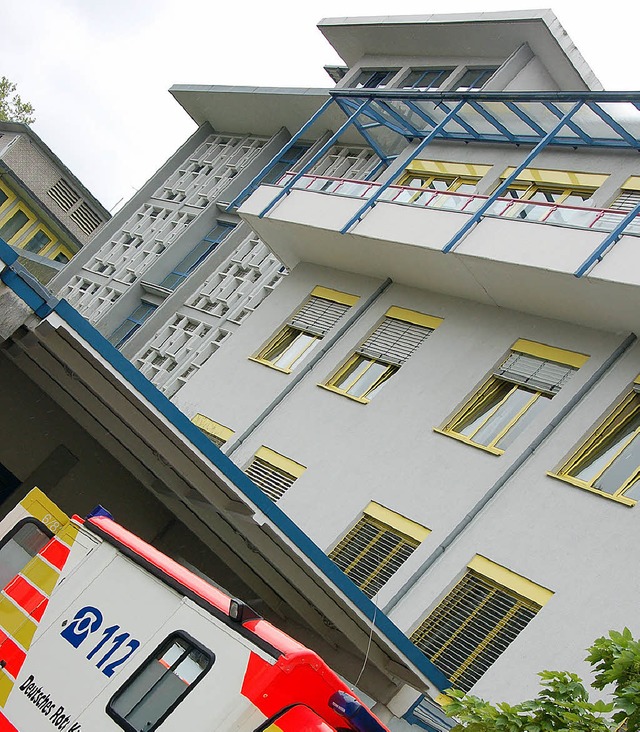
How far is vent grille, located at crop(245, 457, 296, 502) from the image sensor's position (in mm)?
18828

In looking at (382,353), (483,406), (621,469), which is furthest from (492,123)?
(621,469)

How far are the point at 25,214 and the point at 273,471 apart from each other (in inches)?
1420

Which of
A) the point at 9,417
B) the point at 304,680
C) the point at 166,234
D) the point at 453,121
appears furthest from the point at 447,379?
the point at 166,234

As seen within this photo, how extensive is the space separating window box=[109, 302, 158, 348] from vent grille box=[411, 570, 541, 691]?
18129 mm

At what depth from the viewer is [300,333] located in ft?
72.8

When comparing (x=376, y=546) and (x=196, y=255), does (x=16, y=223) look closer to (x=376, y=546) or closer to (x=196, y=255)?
(x=196, y=255)

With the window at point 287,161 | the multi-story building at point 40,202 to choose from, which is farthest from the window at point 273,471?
the multi-story building at point 40,202

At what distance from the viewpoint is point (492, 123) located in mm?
20797

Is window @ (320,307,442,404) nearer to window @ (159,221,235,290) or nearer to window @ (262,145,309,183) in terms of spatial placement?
window @ (262,145,309,183)

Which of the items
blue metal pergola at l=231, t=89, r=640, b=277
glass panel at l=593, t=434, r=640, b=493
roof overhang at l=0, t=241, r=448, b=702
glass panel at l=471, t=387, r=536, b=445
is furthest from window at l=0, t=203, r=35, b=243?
roof overhang at l=0, t=241, r=448, b=702

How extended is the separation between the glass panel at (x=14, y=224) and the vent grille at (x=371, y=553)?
37.7 metres

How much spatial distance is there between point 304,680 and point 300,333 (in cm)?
1564

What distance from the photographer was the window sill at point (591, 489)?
14172mm

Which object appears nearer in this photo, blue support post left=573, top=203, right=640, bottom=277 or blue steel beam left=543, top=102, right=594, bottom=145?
blue support post left=573, top=203, right=640, bottom=277
